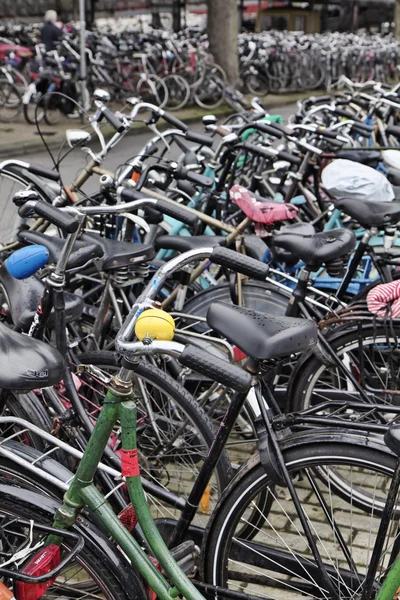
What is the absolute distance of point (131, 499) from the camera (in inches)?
89.7

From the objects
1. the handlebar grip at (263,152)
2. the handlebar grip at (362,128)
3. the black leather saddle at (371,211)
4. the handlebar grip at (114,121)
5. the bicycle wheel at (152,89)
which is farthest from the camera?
the bicycle wheel at (152,89)

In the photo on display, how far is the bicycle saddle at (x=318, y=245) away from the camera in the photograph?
3428 millimetres

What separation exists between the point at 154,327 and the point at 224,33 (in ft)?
52.2

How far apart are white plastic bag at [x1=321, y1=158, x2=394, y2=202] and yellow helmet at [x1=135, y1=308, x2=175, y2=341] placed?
2417 millimetres

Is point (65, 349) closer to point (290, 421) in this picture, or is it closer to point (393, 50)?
point (290, 421)

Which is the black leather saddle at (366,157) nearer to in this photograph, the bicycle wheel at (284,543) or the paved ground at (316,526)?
the paved ground at (316,526)

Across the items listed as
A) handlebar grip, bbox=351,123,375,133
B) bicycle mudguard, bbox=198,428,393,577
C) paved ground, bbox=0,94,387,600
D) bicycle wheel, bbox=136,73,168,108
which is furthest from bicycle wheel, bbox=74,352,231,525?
bicycle wheel, bbox=136,73,168,108

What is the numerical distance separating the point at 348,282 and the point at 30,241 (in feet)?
5.44

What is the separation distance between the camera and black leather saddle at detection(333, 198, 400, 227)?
3.91 m

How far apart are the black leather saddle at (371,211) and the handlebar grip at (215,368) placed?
6.79ft

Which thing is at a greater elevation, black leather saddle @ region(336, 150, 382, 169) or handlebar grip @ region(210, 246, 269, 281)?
handlebar grip @ region(210, 246, 269, 281)

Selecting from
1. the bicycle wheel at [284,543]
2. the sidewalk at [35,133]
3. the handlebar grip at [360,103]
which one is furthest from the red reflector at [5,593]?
the sidewalk at [35,133]

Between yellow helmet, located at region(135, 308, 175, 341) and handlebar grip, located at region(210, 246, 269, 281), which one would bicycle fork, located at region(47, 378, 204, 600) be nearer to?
yellow helmet, located at region(135, 308, 175, 341)

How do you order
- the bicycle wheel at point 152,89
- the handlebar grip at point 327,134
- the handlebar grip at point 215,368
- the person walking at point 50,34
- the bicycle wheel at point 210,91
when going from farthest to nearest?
1. the bicycle wheel at point 210,91
2. the bicycle wheel at point 152,89
3. the person walking at point 50,34
4. the handlebar grip at point 327,134
5. the handlebar grip at point 215,368
